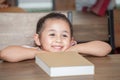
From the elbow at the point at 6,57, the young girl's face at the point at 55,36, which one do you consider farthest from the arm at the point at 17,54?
the young girl's face at the point at 55,36

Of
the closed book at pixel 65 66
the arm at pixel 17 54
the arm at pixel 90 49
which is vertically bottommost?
the arm at pixel 90 49

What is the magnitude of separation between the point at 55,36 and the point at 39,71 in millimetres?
331

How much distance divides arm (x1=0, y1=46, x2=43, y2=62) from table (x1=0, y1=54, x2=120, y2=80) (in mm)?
19

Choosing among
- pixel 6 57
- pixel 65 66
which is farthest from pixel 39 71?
pixel 6 57

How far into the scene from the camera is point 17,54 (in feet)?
3.88

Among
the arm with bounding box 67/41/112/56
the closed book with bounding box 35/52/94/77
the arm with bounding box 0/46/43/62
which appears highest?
the closed book with bounding box 35/52/94/77

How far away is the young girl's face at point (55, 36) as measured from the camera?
1.30 metres

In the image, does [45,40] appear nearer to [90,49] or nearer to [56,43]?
[56,43]

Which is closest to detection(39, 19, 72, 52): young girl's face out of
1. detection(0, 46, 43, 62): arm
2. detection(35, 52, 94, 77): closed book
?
detection(0, 46, 43, 62): arm

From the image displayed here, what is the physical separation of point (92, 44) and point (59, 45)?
0.45ft

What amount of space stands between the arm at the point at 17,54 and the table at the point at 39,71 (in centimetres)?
2

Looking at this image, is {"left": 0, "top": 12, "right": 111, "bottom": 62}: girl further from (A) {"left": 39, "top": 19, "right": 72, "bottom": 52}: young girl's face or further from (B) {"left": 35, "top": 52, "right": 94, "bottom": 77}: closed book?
(B) {"left": 35, "top": 52, "right": 94, "bottom": 77}: closed book

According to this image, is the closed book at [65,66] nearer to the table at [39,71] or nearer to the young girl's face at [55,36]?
the table at [39,71]

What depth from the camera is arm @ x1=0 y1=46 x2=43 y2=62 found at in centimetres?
117
